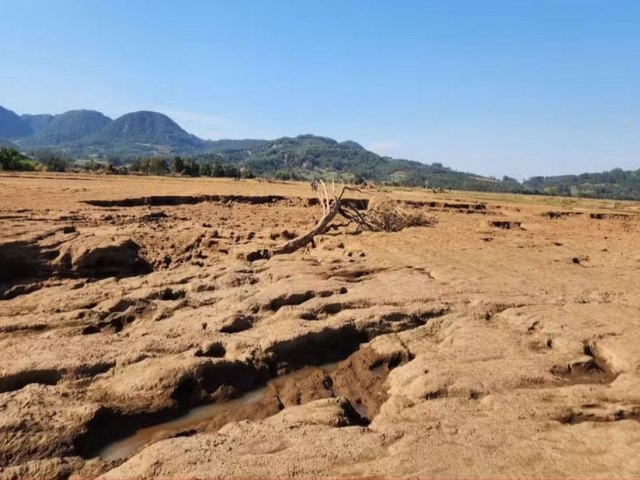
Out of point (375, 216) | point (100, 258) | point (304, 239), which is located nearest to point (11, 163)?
point (375, 216)

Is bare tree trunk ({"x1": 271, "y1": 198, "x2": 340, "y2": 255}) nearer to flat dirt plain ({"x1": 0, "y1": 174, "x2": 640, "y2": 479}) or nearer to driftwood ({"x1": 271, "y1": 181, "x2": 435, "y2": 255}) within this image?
driftwood ({"x1": 271, "y1": 181, "x2": 435, "y2": 255})

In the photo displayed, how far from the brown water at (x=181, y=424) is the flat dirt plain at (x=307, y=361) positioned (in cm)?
2

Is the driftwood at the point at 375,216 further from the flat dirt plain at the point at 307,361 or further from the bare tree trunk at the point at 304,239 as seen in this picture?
the flat dirt plain at the point at 307,361

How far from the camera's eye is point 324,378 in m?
5.59

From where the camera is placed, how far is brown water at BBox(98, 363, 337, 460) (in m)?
4.39

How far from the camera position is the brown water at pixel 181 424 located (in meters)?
4.39

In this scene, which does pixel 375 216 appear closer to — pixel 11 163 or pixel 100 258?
pixel 100 258

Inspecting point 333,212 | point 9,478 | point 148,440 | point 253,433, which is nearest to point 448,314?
point 253,433

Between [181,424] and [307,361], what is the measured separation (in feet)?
5.75

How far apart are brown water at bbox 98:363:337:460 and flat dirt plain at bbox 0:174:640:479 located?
0.02 metres

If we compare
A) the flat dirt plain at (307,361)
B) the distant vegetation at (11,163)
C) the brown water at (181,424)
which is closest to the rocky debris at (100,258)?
the flat dirt plain at (307,361)

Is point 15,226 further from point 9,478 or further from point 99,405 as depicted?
point 9,478

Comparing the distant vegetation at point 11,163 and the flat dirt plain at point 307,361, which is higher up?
the distant vegetation at point 11,163

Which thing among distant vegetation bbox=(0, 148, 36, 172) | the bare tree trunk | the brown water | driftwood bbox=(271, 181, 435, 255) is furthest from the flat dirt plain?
distant vegetation bbox=(0, 148, 36, 172)
